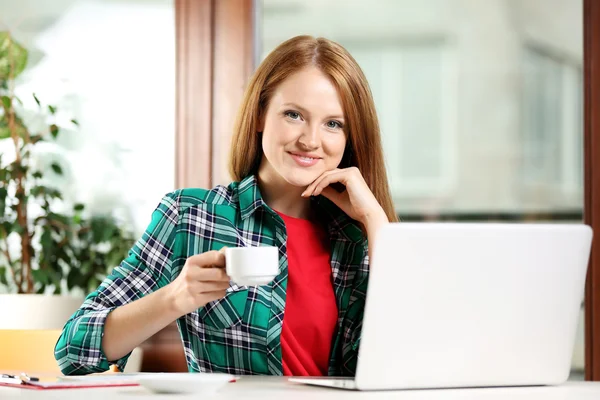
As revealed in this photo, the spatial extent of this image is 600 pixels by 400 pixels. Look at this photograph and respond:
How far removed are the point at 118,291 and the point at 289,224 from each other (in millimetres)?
420

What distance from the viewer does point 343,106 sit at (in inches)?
71.4

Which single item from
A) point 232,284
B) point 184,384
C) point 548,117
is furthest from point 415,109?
point 184,384

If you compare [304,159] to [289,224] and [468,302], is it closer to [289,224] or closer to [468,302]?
[289,224]

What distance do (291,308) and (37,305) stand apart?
1.11 m

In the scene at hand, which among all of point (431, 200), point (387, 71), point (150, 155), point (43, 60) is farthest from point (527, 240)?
point (431, 200)

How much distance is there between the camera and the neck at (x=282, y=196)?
74.2 inches

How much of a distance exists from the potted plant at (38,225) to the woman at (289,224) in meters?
1.19

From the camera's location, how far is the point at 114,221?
3008 millimetres

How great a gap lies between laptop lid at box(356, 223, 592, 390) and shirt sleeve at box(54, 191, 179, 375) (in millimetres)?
616

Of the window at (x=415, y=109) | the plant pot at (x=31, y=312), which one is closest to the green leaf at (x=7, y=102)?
the plant pot at (x=31, y=312)

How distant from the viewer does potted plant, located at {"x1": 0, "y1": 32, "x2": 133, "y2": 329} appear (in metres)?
2.89

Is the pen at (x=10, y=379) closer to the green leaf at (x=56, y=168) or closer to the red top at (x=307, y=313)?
the red top at (x=307, y=313)

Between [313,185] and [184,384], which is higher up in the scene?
[313,185]

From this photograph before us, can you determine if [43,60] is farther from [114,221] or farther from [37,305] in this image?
[37,305]
